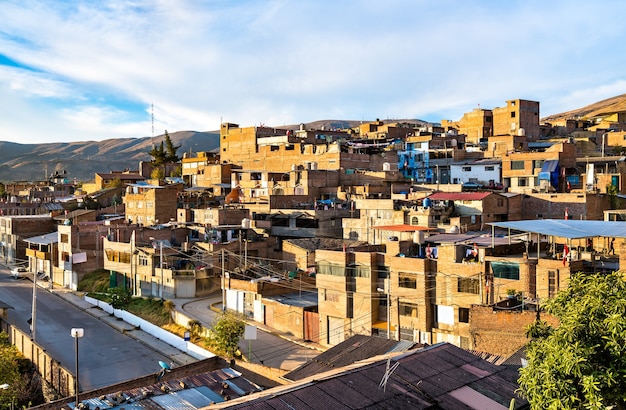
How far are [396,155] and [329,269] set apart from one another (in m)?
32.3

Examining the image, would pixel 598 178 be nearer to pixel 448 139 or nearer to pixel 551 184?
pixel 551 184

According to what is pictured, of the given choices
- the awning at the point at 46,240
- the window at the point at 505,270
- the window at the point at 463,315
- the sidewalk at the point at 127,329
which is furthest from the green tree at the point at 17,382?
the awning at the point at 46,240

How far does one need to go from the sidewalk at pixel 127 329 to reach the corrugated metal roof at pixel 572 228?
51.4 ft

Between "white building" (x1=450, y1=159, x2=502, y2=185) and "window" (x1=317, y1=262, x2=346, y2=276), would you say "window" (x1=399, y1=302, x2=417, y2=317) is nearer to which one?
"window" (x1=317, y1=262, x2=346, y2=276)

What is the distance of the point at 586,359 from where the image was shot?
9227mm

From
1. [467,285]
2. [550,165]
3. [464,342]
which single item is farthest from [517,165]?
[464,342]

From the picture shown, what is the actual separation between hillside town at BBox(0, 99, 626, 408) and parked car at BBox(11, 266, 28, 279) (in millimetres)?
887

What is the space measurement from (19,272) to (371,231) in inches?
1198

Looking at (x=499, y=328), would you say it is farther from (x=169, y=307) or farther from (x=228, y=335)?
(x=169, y=307)

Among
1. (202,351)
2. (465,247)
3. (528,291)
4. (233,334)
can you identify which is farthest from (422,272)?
(202,351)

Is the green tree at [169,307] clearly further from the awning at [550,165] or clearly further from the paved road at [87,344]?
the awning at [550,165]

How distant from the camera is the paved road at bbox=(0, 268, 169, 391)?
2602 centimetres

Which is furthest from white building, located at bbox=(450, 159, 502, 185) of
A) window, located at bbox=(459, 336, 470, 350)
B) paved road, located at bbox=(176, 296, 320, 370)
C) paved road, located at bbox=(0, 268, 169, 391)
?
paved road, located at bbox=(0, 268, 169, 391)

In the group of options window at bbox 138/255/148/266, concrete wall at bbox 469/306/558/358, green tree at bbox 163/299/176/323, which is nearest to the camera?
concrete wall at bbox 469/306/558/358
